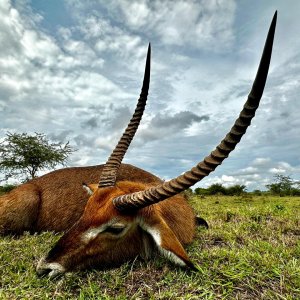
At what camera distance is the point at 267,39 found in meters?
2.61

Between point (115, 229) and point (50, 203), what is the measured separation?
3294 millimetres

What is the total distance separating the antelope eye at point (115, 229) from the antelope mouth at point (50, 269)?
600 mm

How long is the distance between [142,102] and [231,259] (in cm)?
246

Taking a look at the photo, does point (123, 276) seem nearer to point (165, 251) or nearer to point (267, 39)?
point (165, 251)

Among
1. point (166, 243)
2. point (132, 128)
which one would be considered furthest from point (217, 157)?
point (132, 128)

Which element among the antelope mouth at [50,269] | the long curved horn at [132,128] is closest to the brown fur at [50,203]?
the long curved horn at [132,128]

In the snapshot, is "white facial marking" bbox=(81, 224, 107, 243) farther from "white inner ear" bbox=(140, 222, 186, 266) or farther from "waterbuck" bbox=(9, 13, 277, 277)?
"white inner ear" bbox=(140, 222, 186, 266)

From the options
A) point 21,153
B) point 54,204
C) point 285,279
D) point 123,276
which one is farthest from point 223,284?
point 21,153

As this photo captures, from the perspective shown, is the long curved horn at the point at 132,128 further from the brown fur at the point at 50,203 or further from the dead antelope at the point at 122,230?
the brown fur at the point at 50,203

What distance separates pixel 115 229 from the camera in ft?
12.5

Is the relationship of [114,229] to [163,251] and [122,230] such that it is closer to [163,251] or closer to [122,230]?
[122,230]

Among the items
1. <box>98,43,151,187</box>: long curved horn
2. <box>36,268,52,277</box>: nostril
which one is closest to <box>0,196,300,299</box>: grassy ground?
<box>36,268,52,277</box>: nostril

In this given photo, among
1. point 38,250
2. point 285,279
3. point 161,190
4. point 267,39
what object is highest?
point 267,39

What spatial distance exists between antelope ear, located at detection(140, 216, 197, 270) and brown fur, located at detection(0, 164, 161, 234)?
7.94 ft
